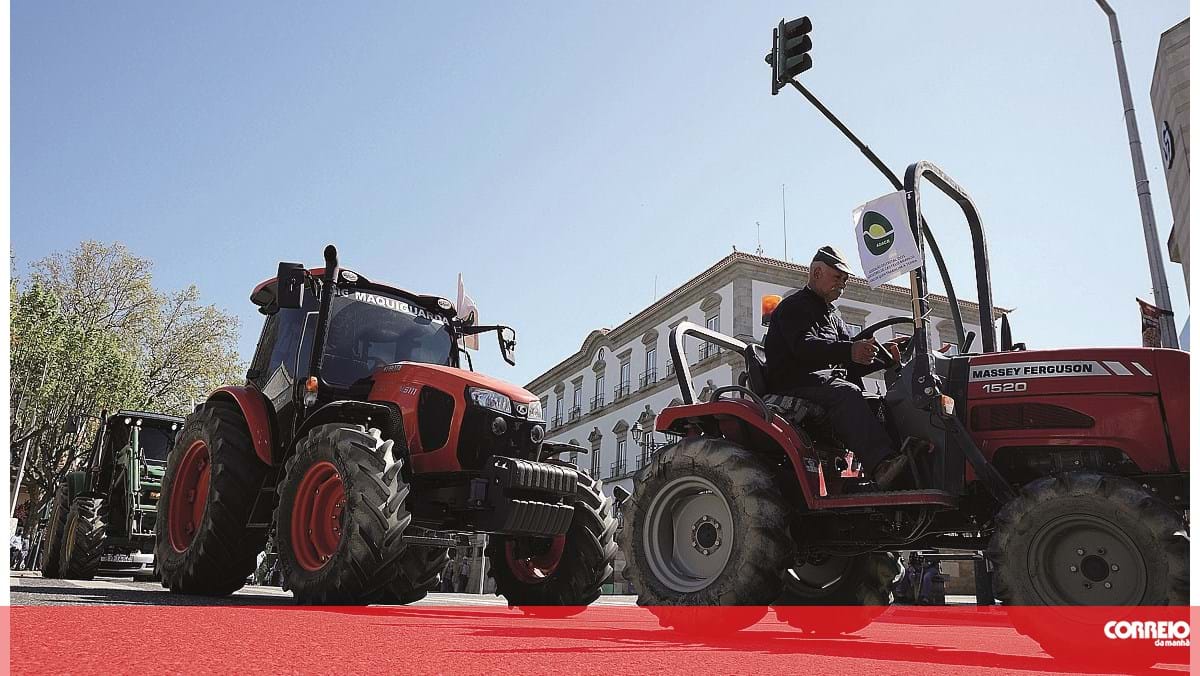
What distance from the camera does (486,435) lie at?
6.56 metres

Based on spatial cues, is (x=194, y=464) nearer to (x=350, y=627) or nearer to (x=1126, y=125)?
(x=350, y=627)

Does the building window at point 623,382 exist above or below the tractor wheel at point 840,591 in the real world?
above

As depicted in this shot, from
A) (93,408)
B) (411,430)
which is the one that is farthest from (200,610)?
(93,408)

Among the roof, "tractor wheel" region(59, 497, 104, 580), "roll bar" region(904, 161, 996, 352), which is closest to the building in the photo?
the roof

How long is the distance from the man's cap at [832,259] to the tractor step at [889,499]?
52.8 inches

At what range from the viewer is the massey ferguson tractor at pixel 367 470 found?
5762mm

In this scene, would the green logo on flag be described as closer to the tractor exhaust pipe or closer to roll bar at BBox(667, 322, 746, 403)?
roll bar at BBox(667, 322, 746, 403)

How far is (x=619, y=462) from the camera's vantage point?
1922 inches

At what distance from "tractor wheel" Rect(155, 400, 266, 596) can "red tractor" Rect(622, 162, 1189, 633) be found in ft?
10.2

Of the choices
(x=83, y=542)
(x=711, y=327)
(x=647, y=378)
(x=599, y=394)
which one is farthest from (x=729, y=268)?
(x=83, y=542)

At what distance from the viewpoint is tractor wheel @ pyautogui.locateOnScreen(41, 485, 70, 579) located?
12.4m

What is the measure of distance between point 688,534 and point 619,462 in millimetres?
44067

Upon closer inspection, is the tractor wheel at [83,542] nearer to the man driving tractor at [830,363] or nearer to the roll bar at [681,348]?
the roll bar at [681,348]

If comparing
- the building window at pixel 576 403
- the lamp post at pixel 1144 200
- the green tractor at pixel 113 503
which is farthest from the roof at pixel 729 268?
the green tractor at pixel 113 503
